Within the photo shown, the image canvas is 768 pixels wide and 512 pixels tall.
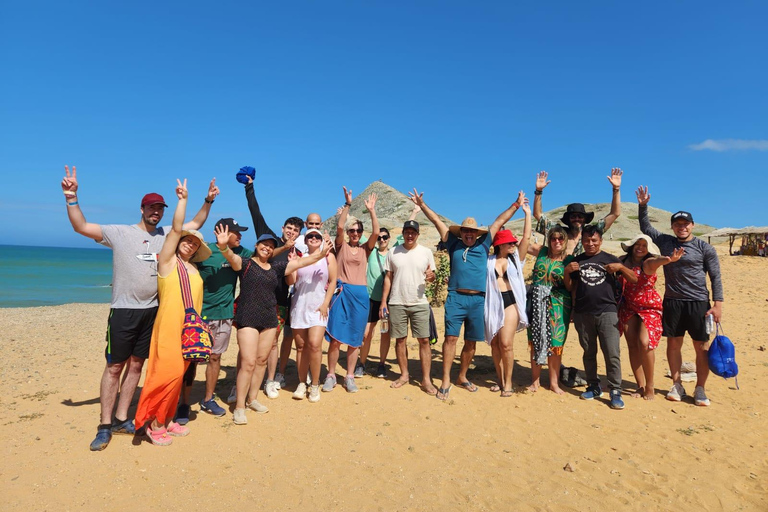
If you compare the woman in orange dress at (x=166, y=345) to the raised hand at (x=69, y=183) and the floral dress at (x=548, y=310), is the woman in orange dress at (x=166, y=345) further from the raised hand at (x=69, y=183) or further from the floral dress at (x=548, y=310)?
the floral dress at (x=548, y=310)

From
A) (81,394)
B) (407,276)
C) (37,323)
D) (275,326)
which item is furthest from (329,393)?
(37,323)

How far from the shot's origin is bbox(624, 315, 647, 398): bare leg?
5.30m

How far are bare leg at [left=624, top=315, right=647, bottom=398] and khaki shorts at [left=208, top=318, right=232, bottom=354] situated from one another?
4.53 m

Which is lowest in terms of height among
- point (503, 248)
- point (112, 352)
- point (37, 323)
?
point (37, 323)

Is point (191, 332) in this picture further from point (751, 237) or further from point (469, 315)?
point (751, 237)

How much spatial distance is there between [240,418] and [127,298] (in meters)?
1.59

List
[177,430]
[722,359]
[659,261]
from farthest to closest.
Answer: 1. [722,359]
2. [659,261]
3. [177,430]

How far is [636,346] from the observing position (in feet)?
17.6

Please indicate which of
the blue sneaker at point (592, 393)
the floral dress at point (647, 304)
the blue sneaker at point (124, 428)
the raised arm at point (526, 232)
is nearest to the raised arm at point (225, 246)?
the blue sneaker at point (124, 428)

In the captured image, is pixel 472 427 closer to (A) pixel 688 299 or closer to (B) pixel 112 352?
(A) pixel 688 299

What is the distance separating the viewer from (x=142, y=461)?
3721 millimetres

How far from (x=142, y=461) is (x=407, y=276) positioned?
10.7ft

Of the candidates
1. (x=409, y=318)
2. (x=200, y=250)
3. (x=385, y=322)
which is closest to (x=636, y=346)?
(x=409, y=318)

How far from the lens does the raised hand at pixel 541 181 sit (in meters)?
5.98
